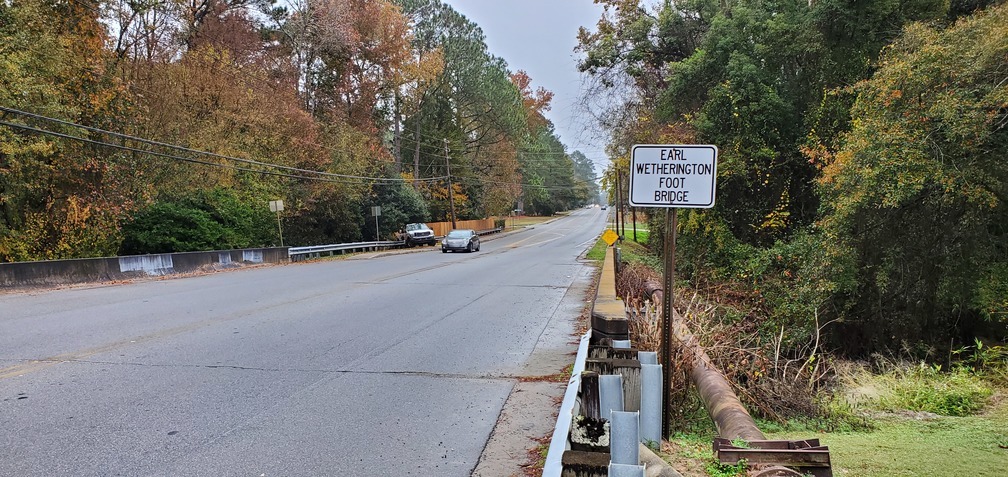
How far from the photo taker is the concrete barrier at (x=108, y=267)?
1473cm

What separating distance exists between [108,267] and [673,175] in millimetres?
18282

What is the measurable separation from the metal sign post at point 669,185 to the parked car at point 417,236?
38.0 m

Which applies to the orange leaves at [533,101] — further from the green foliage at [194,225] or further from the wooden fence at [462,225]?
the green foliage at [194,225]

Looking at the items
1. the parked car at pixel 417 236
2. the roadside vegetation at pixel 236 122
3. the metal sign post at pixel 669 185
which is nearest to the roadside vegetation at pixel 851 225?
the metal sign post at pixel 669 185

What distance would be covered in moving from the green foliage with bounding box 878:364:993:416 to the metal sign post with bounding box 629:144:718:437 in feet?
11.2

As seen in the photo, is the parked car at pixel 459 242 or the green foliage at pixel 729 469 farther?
the parked car at pixel 459 242

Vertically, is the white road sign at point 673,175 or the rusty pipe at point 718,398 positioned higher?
the white road sign at point 673,175

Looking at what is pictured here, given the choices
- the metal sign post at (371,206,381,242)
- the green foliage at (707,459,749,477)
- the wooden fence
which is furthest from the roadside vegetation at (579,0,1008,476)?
the wooden fence

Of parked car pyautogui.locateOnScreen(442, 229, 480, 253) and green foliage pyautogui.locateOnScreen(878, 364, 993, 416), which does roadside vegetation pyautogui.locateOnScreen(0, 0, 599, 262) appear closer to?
parked car pyautogui.locateOnScreen(442, 229, 480, 253)

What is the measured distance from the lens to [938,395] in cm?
627

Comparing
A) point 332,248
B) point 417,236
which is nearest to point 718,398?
point 332,248

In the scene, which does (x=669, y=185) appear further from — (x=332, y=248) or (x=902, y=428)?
(x=332, y=248)

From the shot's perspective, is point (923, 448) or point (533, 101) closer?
point (923, 448)

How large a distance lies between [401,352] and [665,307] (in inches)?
161
